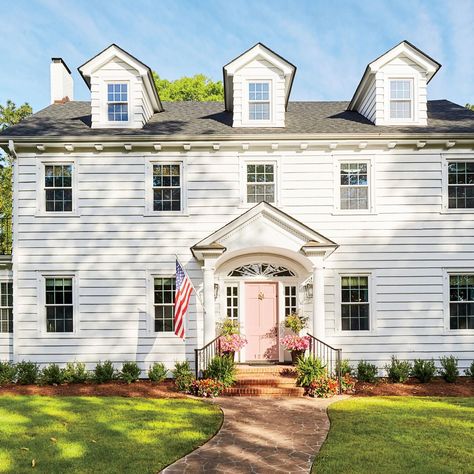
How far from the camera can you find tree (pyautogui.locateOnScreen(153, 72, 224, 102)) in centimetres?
3095

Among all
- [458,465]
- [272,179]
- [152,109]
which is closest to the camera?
[458,465]

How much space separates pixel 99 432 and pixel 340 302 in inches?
306

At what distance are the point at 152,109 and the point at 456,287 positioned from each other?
38.1 ft

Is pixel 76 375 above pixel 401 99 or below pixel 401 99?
below

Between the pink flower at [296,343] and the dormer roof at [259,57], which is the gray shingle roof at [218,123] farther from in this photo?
the pink flower at [296,343]

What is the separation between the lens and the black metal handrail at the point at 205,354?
1111 centimetres

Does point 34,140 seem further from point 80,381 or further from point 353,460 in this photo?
point 353,460

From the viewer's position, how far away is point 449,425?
780cm

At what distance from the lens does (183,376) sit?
11086mm

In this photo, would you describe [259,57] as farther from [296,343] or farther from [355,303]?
[296,343]

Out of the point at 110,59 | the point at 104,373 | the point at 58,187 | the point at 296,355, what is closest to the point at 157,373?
the point at 104,373

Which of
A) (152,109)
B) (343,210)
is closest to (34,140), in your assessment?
(152,109)

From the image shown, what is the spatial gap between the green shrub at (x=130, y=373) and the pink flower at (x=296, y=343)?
4.33 m

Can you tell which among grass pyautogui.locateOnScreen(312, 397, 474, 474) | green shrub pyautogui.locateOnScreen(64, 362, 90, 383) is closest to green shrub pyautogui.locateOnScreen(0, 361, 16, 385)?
green shrub pyautogui.locateOnScreen(64, 362, 90, 383)
